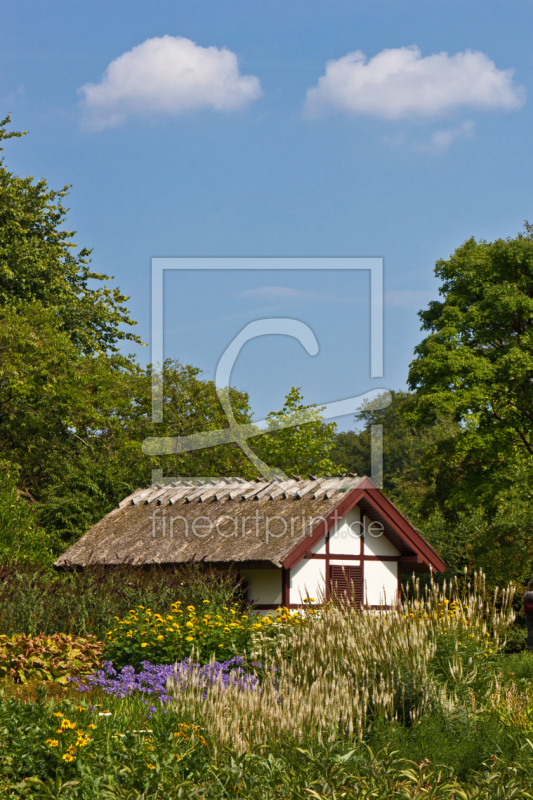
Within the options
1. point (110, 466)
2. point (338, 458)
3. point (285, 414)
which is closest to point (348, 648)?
point (110, 466)

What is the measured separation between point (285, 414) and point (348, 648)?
91.5 ft

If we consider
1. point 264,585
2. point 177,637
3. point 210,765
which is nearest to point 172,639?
point 177,637

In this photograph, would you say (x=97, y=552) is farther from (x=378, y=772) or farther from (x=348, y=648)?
(x=378, y=772)

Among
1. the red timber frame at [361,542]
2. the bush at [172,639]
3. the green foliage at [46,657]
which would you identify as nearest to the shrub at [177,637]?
the bush at [172,639]

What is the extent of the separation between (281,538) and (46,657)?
746 centimetres

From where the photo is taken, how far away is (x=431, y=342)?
86.0 feet

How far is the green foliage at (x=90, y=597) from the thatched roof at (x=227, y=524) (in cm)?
187

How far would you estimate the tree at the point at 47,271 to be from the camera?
106 ft

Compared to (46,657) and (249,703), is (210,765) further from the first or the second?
(46,657)

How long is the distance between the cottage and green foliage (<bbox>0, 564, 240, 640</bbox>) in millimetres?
2114

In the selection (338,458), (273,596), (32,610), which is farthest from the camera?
(338,458)

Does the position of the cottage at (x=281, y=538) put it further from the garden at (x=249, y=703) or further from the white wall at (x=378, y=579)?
the garden at (x=249, y=703)

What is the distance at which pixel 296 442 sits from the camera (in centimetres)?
3531

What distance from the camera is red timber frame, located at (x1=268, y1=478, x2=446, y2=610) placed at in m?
17.4
